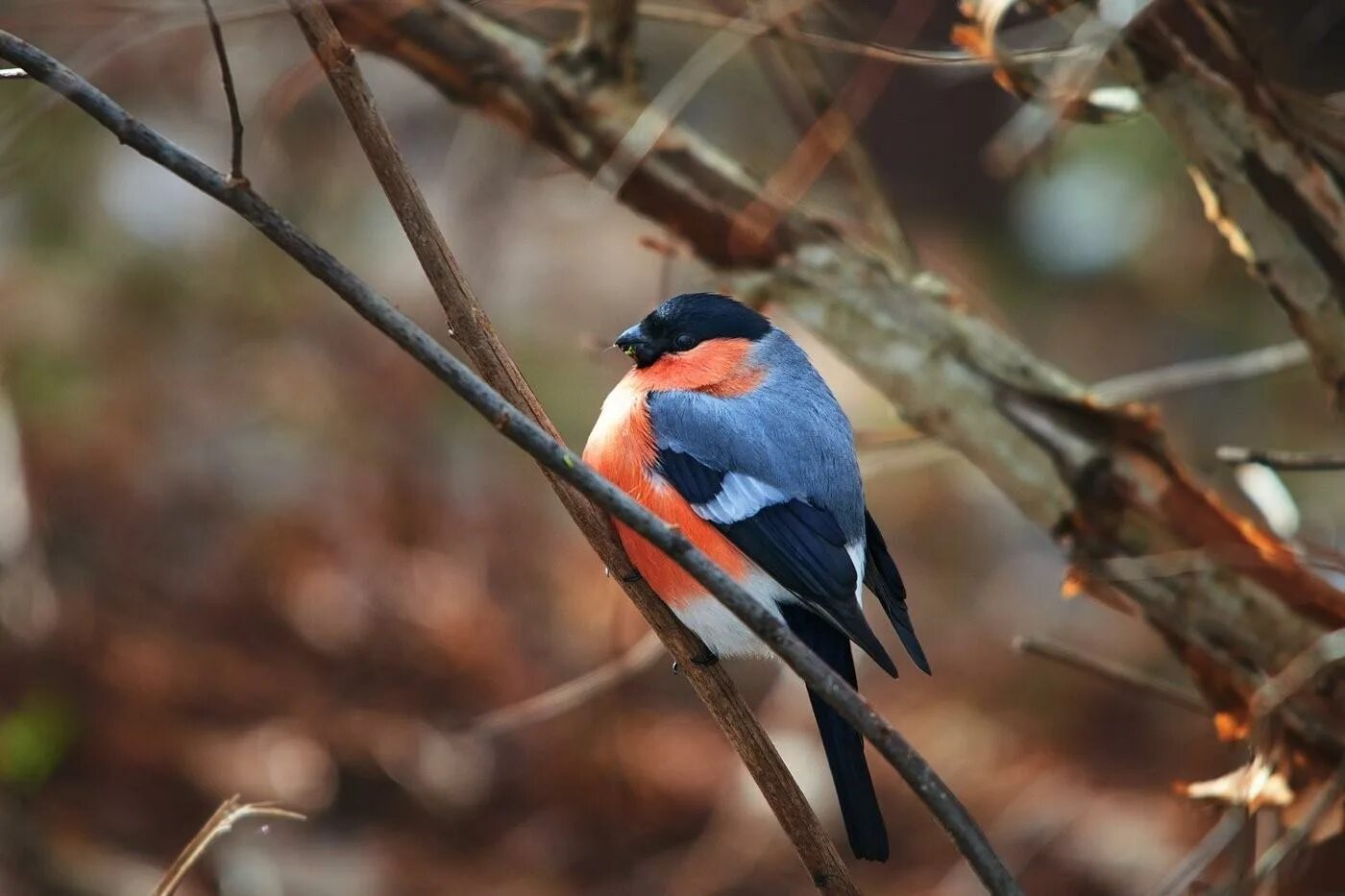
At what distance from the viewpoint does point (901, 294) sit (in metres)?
2.71

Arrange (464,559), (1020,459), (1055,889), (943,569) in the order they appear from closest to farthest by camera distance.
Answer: (1020,459)
(1055,889)
(464,559)
(943,569)

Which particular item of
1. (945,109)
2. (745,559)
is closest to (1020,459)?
(745,559)

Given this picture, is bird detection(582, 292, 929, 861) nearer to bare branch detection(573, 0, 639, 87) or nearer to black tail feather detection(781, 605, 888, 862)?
black tail feather detection(781, 605, 888, 862)

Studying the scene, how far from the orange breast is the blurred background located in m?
0.78

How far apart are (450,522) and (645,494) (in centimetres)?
265

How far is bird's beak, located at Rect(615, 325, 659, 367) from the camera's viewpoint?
2523 mm

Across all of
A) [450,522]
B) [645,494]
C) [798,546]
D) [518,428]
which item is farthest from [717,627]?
[450,522]

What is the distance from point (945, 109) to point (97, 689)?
14.2ft

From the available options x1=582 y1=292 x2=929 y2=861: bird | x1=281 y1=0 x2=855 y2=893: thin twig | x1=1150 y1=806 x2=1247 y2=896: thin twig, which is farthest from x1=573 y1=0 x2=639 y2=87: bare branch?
x1=1150 y1=806 x2=1247 y2=896: thin twig

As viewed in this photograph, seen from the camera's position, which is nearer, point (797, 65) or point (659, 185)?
point (659, 185)

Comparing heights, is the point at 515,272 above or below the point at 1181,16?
above

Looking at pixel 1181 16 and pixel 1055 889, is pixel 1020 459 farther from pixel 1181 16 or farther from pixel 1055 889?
pixel 1055 889

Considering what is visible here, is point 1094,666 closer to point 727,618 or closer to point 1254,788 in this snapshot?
point 1254,788

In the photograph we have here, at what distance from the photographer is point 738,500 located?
2.23 meters
